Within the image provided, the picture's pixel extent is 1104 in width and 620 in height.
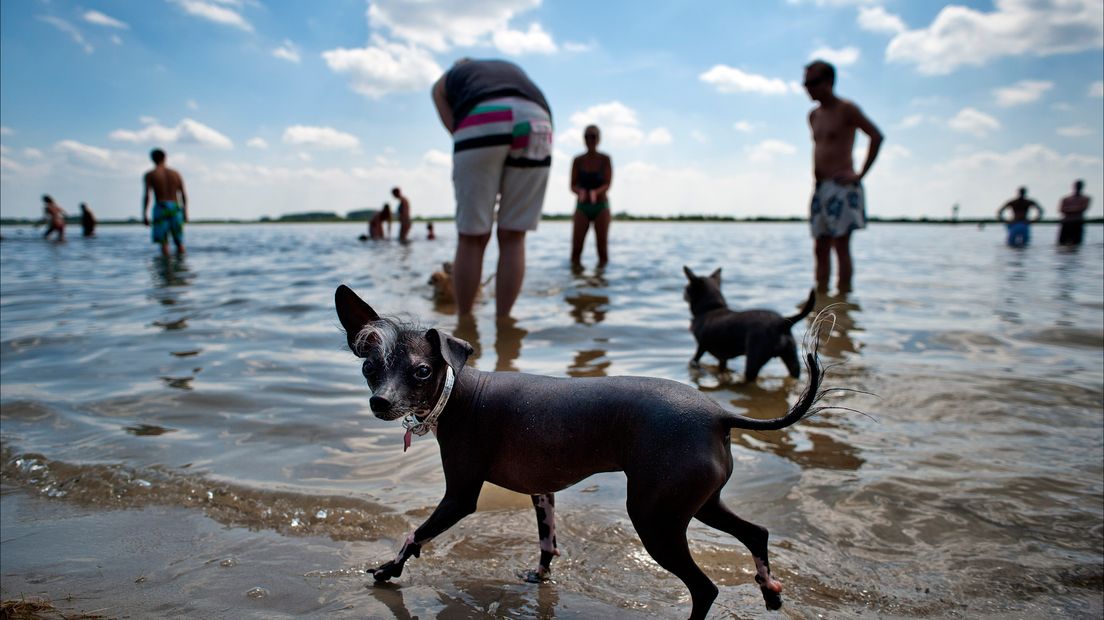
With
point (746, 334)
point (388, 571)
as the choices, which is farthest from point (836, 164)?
point (388, 571)

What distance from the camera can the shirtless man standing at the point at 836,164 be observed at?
920 cm

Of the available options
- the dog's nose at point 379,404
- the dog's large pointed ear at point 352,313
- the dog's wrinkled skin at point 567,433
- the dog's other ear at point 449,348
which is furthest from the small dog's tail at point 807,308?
the dog's nose at point 379,404

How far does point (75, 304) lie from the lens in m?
8.95

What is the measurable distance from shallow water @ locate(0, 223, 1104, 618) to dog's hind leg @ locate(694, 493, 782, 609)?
97mm

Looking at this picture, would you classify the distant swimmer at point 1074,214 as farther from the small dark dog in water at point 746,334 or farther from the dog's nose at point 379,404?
the dog's nose at point 379,404

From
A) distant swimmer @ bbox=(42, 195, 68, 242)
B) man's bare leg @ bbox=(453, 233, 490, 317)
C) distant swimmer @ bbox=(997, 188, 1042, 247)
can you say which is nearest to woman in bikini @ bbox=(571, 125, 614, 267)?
man's bare leg @ bbox=(453, 233, 490, 317)

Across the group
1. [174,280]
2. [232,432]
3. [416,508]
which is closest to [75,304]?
[174,280]

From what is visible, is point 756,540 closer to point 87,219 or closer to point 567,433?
point 567,433

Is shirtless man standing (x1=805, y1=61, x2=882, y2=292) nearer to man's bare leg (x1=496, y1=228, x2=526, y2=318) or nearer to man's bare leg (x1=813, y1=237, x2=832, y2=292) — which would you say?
man's bare leg (x1=813, y1=237, x2=832, y2=292)

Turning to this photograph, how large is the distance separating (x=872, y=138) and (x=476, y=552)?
889 centimetres

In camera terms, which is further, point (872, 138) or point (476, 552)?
point (872, 138)

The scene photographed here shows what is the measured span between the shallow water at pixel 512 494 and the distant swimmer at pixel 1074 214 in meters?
23.2

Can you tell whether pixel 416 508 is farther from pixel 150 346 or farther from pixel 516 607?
pixel 150 346

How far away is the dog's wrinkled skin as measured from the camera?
6.61 ft
